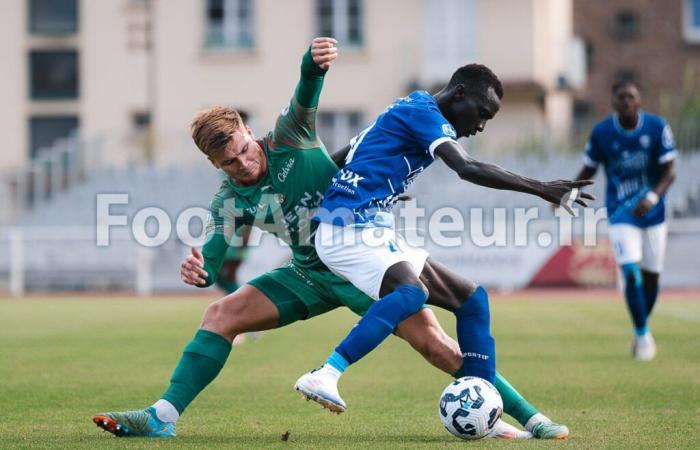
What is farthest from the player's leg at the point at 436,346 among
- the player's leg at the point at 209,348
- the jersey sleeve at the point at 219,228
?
the jersey sleeve at the point at 219,228

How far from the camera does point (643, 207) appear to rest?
1137 centimetres

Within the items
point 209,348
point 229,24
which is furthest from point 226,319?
point 229,24

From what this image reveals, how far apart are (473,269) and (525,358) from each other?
13905 mm

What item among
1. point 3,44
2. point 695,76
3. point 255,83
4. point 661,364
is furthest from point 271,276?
point 695,76

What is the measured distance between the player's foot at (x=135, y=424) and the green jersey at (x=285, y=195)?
76 centimetres

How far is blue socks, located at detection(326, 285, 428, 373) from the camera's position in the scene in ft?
20.1

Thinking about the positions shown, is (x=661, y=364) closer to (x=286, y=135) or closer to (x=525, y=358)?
(x=525, y=358)

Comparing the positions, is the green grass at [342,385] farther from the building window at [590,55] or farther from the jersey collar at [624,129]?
the building window at [590,55]

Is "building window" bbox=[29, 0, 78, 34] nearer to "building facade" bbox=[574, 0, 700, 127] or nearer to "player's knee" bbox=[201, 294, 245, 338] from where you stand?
"building facade" bbox=[574, 0, 700, 127]

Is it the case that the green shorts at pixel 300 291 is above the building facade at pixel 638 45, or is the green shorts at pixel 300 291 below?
below

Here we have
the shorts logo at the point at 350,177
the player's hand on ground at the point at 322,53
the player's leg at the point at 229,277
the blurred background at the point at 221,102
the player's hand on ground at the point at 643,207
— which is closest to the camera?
the player's hand on ground at the point at 322,53

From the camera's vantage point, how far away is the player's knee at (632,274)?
1181cm

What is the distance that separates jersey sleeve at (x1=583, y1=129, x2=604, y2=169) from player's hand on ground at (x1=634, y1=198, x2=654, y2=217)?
87 centimetres

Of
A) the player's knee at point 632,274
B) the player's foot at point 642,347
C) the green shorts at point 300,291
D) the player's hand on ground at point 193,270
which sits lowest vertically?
the player's foot at point 642,347
